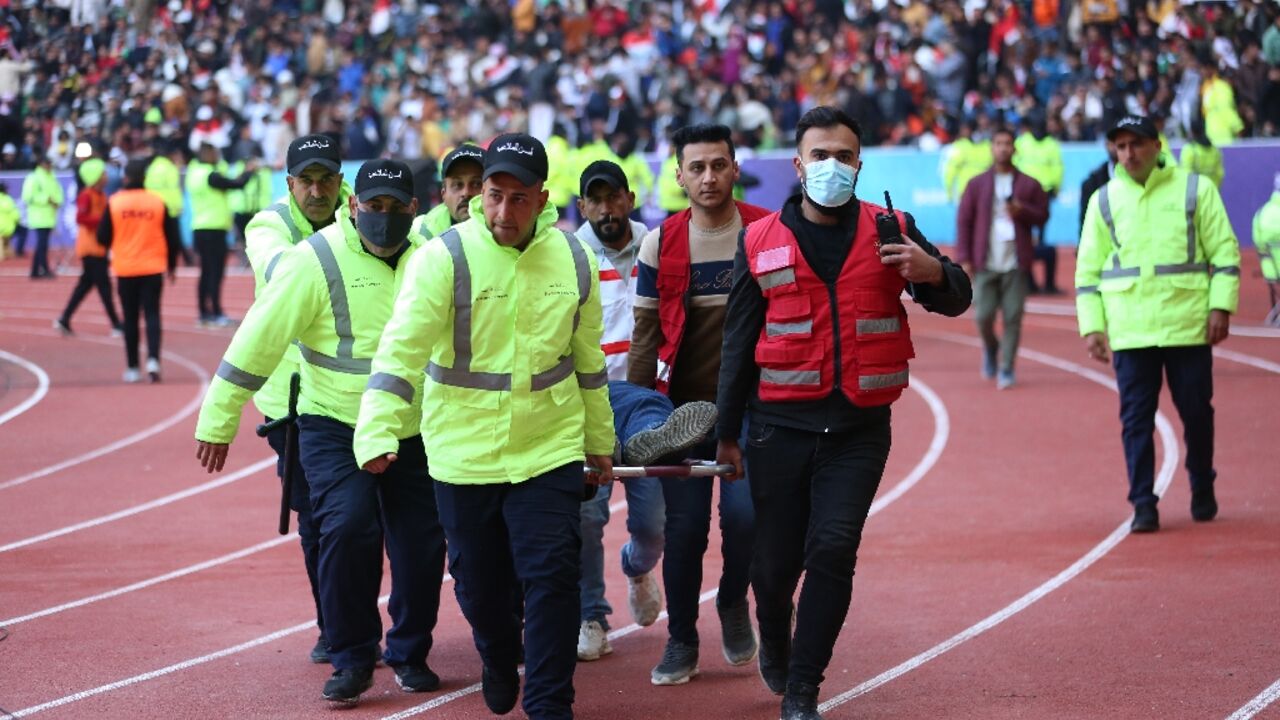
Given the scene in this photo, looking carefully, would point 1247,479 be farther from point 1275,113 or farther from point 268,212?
point 1275,113

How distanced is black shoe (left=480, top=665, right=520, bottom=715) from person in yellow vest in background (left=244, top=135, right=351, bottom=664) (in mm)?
1081

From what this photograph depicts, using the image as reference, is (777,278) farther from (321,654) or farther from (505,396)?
(321,654)

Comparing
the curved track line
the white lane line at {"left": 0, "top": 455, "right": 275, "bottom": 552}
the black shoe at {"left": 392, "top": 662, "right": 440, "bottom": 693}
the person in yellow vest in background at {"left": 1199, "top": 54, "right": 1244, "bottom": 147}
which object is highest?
the person in yellow vest in background at {"left": 1199, "top": 54, "right": 1244, "bottom": 147}

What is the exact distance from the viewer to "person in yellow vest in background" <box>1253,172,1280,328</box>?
748 inches

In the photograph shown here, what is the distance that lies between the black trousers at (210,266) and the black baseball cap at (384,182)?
623 inches

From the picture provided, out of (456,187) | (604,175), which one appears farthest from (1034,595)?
(456,187)

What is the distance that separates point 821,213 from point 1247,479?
621 centimetres

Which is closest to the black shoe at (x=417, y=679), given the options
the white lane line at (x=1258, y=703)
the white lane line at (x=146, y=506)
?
the white lane line at (x=1258, y=703)

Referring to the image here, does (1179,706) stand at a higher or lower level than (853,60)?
lower

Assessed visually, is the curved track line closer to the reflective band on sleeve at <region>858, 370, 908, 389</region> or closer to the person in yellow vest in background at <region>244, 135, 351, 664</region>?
the person in yellow vest in background at <region>244, 135, 351, 664</region>

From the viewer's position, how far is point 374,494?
276 inches

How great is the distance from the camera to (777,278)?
6344 mm

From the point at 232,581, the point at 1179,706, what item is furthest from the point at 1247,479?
the point at 232,581

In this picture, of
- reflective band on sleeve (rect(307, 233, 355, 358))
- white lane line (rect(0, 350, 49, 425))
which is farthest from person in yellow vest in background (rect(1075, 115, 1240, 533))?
white lane line (rect(0, 350, 49, 425))
